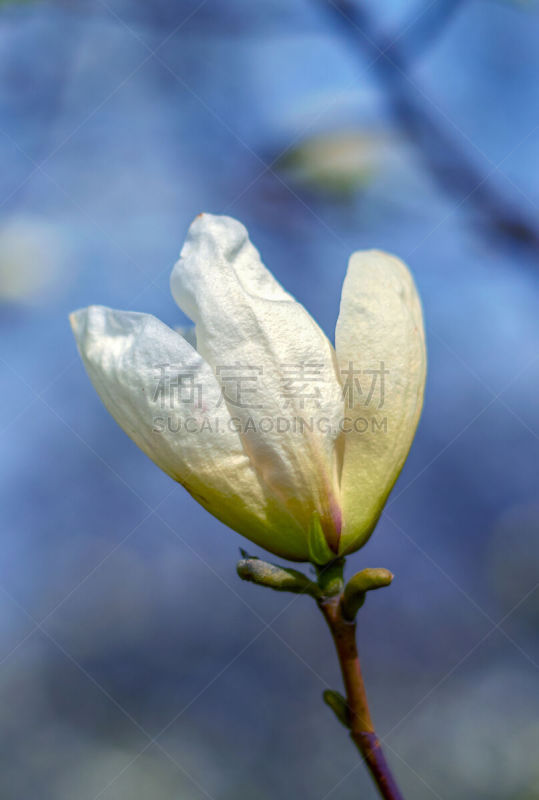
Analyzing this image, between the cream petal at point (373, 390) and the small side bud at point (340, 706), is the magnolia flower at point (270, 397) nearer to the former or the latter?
the cream petal at point (373, 390)

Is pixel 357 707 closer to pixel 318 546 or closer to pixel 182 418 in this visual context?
pixel 318 546

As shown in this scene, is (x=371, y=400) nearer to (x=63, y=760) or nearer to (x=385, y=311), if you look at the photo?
(x=385, y=311)

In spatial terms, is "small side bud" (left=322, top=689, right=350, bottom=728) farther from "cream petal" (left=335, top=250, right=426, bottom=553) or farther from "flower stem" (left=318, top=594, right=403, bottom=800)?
"cream petal" (left=335, top=250, right=426, bottom=553)

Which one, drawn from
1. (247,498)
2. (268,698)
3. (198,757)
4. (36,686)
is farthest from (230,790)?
(247,498)

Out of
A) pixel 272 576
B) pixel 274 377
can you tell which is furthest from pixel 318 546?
pixel 274 377

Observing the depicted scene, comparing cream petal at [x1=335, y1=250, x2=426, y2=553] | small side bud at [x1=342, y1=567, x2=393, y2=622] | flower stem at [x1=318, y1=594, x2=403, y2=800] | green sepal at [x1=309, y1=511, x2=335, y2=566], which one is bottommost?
flower stem at [x1=318, y1=594, x2=403, y2=800]

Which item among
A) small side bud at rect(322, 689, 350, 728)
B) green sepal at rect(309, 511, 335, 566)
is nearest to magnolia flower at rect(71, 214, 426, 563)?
green sepal at rect(309, 511, 335, 566)

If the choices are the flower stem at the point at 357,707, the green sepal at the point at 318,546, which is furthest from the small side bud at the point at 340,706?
the green sepal at the point at 318,546
